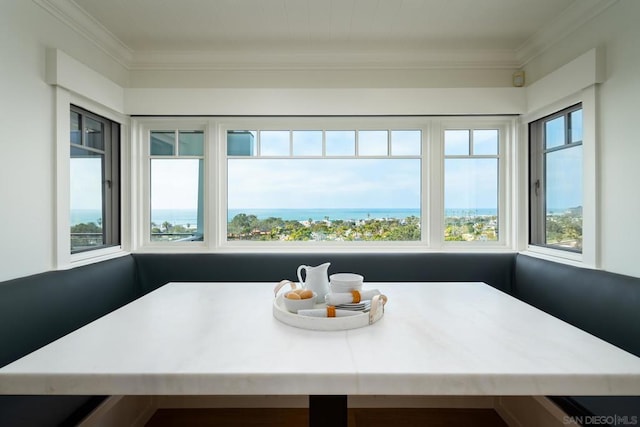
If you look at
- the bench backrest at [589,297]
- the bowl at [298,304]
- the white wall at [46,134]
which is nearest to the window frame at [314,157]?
the bench backrest at [589,297]

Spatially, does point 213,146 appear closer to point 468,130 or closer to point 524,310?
point 468,130

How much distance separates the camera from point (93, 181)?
Answer: 8.08 ft

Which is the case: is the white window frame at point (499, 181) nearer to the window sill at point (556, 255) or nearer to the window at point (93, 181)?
the window sill at point (556, 255)

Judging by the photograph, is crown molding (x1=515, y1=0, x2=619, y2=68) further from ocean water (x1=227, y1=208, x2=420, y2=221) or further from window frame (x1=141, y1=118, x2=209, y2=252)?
window frame (x1=141, y1=118, x2=209, y2=252)

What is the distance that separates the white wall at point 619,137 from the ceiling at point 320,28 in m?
0.20

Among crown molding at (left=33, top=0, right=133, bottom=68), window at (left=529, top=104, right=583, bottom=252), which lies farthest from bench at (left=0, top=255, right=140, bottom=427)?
window at (left=529, top=104, right=583, bottom=252)

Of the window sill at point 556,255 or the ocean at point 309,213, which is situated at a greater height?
the ocean at point 309,213

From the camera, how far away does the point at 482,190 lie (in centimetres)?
288

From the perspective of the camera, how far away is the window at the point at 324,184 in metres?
2.88

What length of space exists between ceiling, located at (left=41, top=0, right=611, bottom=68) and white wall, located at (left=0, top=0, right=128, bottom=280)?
0.68 feet

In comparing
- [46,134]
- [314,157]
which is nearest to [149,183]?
[46,134]

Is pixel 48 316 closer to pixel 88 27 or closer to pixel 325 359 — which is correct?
pixel 325 359

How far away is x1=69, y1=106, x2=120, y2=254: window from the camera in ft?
7.43

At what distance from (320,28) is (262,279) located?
182cm
